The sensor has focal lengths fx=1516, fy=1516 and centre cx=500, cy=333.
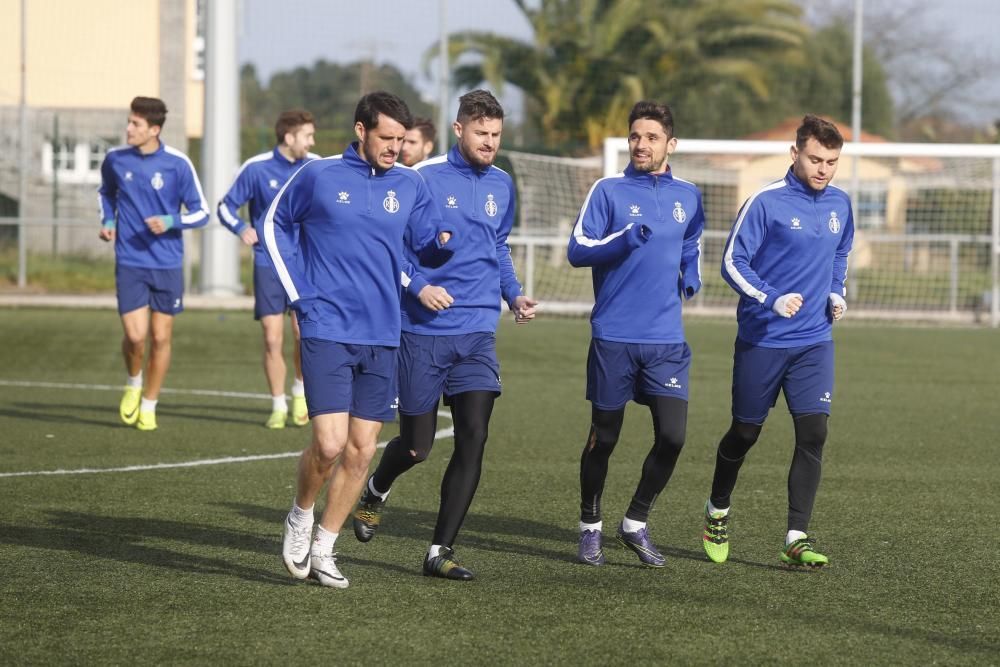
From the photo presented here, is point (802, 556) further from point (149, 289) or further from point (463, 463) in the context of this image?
point (149, 289)

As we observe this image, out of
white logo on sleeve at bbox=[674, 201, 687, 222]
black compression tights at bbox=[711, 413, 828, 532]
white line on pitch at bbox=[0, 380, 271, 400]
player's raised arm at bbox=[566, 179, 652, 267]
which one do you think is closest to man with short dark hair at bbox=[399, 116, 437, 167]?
player's raised arm at bbox=[566, 179, 652, 267]

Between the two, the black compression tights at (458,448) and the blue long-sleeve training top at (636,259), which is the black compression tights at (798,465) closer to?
the blue long-sleeve training top at (636,259)

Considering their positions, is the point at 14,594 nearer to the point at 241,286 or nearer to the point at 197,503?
the point at 197,503

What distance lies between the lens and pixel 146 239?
1103 centimetres

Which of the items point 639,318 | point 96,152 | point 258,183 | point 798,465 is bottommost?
point 798,465

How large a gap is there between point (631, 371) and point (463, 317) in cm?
82

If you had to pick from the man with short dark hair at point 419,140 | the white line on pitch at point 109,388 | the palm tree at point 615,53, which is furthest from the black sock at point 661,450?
the palm tree at point 615,53

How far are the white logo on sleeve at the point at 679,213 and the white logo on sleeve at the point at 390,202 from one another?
1365mm

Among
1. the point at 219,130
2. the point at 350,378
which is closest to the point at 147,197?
the point at 350,378

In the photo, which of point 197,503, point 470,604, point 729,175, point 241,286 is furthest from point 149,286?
point 729,175

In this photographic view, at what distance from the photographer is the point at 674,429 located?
673cm

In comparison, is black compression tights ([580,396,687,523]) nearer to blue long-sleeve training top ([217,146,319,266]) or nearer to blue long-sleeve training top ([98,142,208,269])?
blue long-sleeve training top ([217,146,319,266])

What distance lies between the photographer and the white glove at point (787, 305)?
6465mm

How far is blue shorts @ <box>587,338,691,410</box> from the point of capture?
6723 millimetres
